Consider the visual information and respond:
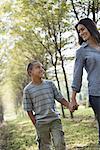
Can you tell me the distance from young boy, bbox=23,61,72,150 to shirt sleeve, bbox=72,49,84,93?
1264 mm

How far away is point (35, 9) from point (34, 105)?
12.9 metres

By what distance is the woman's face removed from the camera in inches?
186

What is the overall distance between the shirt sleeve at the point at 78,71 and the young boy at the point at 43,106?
4.15 ft

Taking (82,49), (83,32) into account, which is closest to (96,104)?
(82,49)

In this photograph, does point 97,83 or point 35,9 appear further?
point 35,9

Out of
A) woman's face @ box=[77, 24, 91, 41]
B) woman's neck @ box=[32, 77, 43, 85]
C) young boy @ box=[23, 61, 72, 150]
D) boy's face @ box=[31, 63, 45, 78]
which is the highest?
woman's face @ box=[77, 24, 91, 41]

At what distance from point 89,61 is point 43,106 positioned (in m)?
1.67

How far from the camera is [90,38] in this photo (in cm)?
472

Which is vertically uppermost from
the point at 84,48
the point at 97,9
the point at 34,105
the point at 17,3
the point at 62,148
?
the point at 17,3

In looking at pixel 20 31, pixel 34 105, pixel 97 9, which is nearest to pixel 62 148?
pixel 34 105

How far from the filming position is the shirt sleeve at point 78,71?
4.62 m

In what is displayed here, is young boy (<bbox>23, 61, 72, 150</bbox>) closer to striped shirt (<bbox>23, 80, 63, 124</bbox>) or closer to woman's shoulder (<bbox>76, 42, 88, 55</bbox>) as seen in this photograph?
striped shirt (<bbox>23, 80, 63, 124</bbox>)

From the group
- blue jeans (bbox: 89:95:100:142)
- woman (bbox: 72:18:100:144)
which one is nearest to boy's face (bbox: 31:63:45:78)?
woman (bbox: 72:18:100:144)

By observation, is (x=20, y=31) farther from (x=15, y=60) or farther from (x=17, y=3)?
(x=15, y=60)
